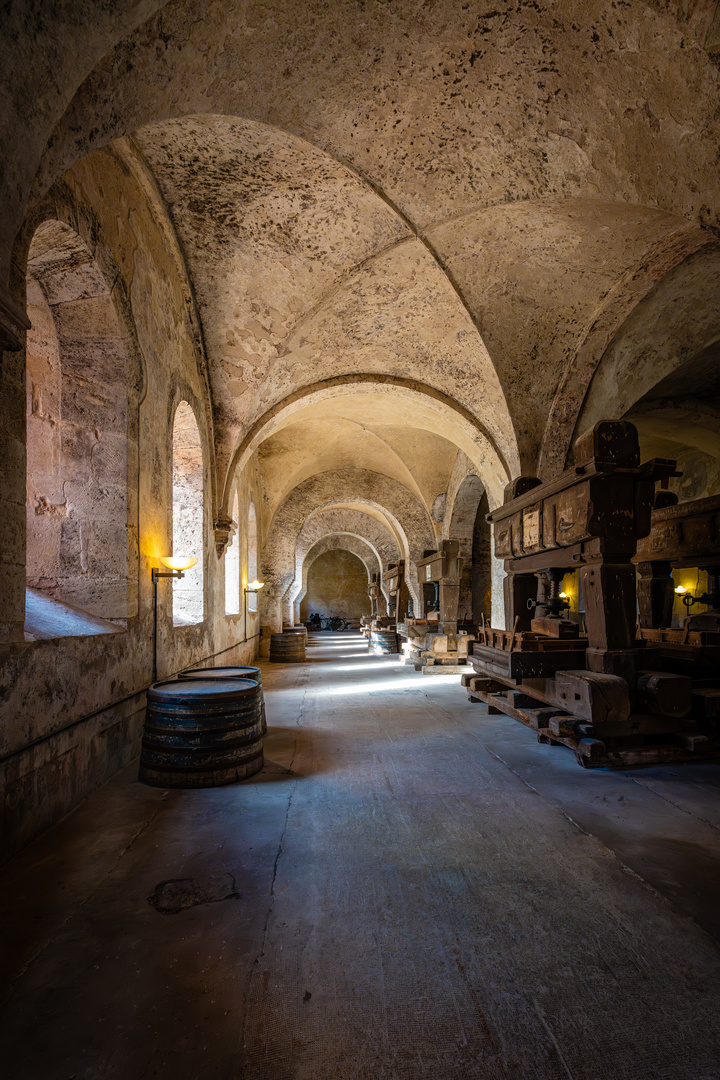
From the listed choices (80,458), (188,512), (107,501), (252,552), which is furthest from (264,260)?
(252,552)

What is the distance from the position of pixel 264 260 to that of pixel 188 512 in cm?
311

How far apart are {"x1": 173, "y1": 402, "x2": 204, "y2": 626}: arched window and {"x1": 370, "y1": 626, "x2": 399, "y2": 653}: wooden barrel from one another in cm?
799

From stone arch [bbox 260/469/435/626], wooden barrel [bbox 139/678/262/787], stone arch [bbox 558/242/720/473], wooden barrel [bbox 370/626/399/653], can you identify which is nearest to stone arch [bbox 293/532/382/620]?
stone arch [bbox 260/469/435/626]

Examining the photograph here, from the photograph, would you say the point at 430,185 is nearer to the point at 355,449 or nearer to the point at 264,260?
the point at 264,260

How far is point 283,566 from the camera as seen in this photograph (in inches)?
588

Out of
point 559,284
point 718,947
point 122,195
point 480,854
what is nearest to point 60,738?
point 480,854

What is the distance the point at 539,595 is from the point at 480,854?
3558 millimetres

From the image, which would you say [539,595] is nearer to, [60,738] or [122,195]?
[60,738]

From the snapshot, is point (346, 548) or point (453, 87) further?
point (346, 548)

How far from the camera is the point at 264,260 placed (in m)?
6.30

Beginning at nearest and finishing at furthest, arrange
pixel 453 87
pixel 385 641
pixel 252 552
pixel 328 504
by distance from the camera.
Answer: pixel 453 87 → pixel 252 552 → pixel 385 641 → pixel 328 504

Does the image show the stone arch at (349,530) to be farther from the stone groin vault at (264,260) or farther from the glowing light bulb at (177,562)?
the glowing light bulb at (177,562)

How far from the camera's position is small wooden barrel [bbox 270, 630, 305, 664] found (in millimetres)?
12375

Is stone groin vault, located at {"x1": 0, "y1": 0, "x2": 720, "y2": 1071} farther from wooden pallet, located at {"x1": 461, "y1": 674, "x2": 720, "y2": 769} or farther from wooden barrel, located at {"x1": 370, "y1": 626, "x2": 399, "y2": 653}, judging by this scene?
wooden barrel, located at {"x1": 370, "y1": 626, "x2": 399, "y2": 653}
